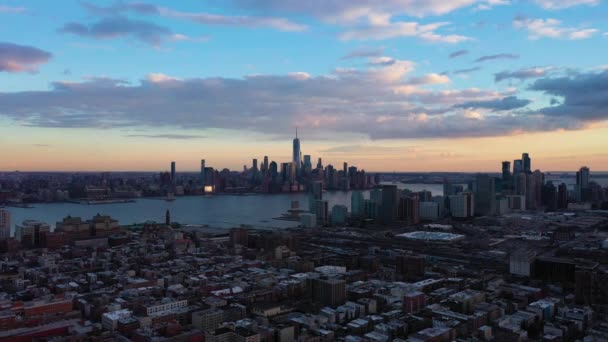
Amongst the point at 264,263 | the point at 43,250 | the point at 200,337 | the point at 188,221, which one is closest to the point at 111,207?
the point at 188,221

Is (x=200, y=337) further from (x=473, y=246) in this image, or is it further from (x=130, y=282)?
(x=473, y=246)

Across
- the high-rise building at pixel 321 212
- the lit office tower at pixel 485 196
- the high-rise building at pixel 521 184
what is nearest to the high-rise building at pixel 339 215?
the high-rise building at pixel 321 212

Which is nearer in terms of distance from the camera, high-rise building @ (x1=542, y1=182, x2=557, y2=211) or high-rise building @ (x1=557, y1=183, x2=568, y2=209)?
Answer: high-rise building @ (x1=542, y1=182, x2=557, y2=211)

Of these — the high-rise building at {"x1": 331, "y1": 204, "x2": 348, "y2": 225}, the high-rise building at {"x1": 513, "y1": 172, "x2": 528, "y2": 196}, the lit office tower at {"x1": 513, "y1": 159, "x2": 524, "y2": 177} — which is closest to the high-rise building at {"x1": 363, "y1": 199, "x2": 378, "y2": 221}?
the high-rise building at {"x1": 331, "y1": 204, "x2": 348, "y2": 225}

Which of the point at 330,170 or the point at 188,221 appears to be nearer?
the point at 188,221

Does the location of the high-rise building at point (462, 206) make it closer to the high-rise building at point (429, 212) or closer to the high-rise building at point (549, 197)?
the high-rise building at point (429, 212)

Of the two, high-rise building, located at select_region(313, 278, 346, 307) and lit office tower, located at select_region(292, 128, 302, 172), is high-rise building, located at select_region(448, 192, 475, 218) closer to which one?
high-rise building, located at select_region(313, 278, 346, 307)
